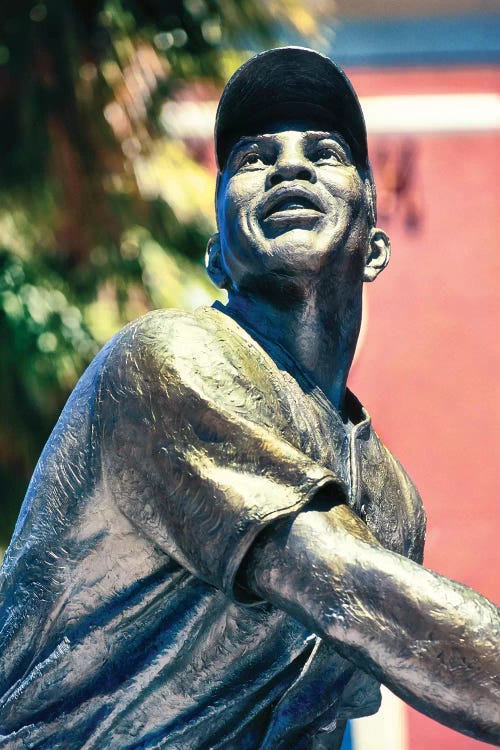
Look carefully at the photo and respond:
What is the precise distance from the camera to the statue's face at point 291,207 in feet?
7.37

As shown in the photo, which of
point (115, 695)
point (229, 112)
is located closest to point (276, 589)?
point (115, 695)

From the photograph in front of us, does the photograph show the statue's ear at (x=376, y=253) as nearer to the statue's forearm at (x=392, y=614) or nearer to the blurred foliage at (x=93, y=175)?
the statue's forearm at (x=392, y=614)

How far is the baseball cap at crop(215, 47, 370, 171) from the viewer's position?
2.36 m

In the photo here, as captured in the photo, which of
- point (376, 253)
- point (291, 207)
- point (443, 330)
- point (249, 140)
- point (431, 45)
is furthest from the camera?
point (431, 45)

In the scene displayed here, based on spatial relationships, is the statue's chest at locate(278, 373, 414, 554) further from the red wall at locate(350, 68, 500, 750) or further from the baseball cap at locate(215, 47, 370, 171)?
the red wall at locate(350, 68, 500, 750)

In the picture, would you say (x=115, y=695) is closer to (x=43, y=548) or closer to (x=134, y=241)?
(x=43, y=548)

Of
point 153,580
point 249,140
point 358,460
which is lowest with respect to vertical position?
point 153,580

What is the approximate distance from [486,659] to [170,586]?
515 mm

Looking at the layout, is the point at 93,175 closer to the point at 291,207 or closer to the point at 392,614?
the point at 291,207

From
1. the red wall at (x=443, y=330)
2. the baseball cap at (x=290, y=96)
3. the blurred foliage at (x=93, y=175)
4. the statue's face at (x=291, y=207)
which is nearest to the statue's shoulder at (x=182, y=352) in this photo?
the statue's face at (x=291, y=207)

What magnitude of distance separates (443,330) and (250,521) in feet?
32.4

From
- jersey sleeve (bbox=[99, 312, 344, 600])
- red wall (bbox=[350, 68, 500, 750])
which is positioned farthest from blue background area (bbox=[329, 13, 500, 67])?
jersey sleeve (bbox=[99, 312, 344, 600])

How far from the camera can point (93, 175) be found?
805cm

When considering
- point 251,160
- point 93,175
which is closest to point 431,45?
point 93,175
